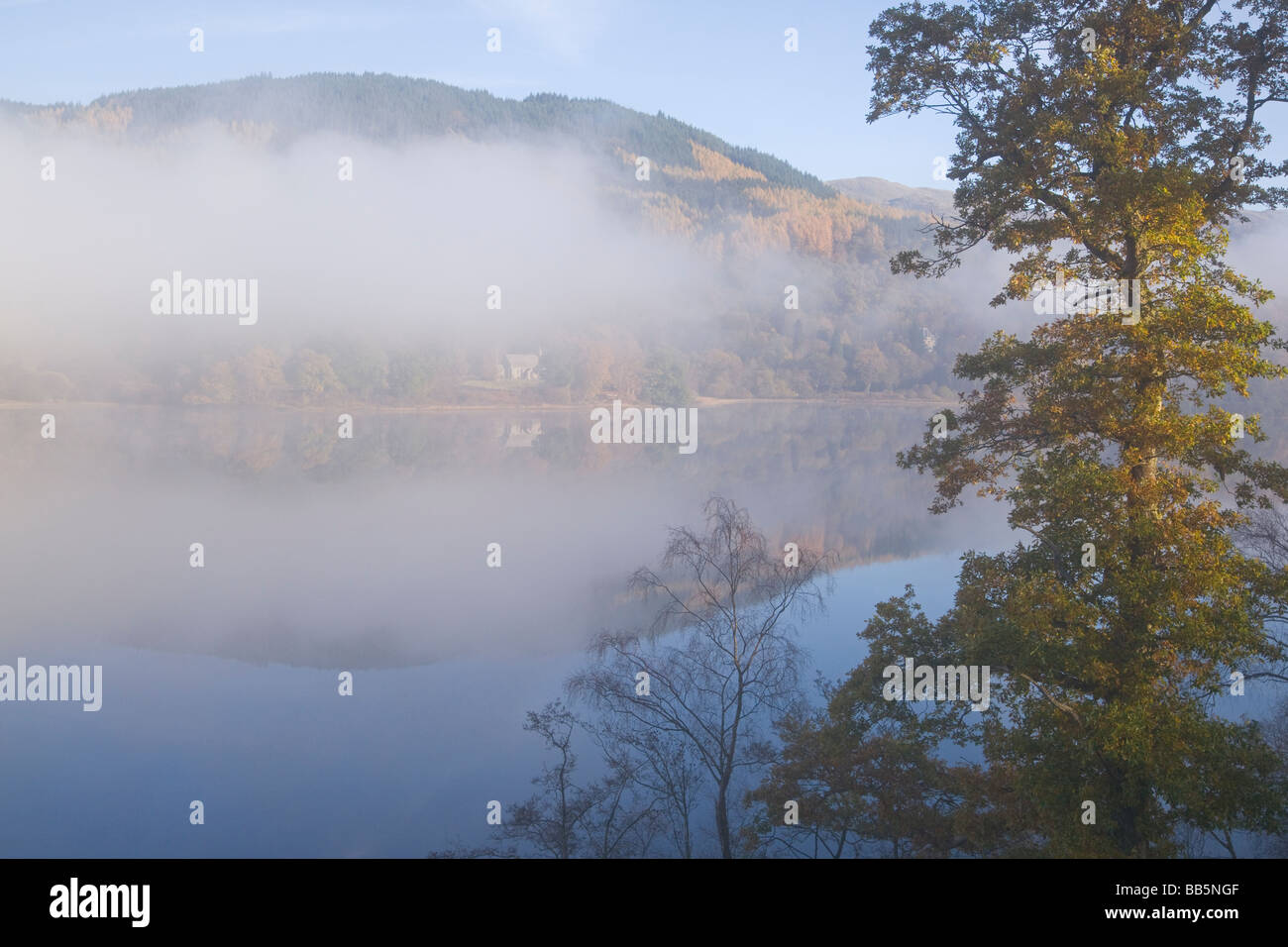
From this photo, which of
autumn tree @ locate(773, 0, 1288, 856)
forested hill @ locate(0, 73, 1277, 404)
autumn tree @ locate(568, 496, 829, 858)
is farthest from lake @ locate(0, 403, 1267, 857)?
forested hill @ locate(0, 73, 1277, 404)

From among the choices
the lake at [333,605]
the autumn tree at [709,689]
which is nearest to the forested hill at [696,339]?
the lake at [333,605]

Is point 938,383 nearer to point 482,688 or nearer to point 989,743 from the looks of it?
point 482,688

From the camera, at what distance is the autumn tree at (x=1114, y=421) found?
10.2 metres

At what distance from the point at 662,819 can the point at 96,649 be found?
1928 cm

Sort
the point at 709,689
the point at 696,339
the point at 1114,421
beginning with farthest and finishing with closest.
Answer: the point at 696,339 → the point at 709,689 → the point at 1114,421

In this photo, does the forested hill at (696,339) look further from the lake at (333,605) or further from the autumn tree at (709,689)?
the autumn tree at (709,689)

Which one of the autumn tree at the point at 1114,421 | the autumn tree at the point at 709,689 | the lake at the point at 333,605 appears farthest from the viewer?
the lake at the point at 333,605

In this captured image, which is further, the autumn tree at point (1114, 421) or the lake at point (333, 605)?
the lake at point (333, 605)

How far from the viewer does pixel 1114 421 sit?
452 inches

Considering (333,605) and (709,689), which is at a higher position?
(709,689)

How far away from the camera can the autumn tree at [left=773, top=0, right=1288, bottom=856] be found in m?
10.2

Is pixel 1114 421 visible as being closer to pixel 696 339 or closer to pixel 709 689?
pixel 709 689

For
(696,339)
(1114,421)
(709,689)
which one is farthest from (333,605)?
(696,339)
